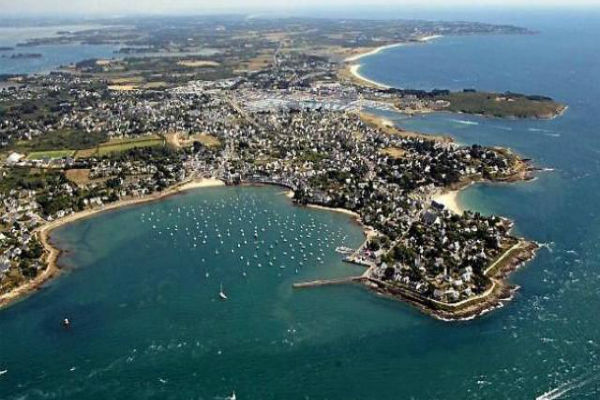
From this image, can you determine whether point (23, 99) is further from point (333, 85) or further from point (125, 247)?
point (125, 247)

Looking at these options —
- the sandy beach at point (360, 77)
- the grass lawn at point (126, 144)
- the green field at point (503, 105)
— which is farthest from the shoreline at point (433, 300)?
the sandy beach at point (360, 77)

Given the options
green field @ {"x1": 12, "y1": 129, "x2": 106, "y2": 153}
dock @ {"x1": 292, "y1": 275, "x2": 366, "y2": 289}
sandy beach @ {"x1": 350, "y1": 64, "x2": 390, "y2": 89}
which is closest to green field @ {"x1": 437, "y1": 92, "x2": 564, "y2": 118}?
sandy beach @ {"x1": 350, "y1": 64, "x2": 390, "y2": 89}

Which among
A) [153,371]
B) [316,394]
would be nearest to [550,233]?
Result: [316,394]

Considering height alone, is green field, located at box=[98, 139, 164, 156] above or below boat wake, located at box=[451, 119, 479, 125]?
below

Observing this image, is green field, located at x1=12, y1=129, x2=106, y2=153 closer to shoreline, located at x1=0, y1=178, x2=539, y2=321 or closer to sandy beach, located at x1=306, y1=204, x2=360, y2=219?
shoreline, located at x1=0, y1=178, x2=539, y2=321

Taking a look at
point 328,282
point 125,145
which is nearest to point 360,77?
point 125,145

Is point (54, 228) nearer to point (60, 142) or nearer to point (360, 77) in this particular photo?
point (60, 142)
